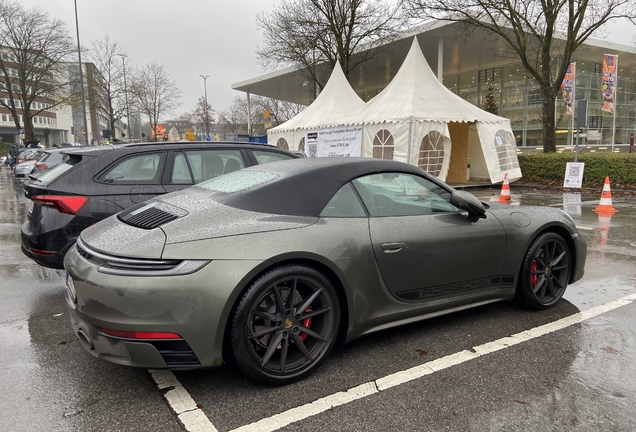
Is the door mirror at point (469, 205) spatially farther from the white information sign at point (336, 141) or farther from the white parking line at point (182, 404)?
the white information sign at point (336, 141)

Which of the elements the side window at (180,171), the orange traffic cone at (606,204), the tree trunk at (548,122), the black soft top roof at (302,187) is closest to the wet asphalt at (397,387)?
the black soft top roof at (302,187)

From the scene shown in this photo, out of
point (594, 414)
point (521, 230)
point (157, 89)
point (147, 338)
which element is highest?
point (157, 89)

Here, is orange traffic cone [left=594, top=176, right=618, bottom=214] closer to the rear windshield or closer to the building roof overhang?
the rear windshield

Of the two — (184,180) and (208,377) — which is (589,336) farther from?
(184,180)

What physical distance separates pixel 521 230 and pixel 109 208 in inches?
149

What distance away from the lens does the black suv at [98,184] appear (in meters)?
4.18

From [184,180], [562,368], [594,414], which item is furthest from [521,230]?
[184,180]

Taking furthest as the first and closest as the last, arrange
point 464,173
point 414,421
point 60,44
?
point 60,44 → point 464,173 → point 414,421

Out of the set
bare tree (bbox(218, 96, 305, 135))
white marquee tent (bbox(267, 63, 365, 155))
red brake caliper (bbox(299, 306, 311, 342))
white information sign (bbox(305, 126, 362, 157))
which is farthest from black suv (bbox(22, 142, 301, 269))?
bare tree (bbox(218, 96, 305, 135))

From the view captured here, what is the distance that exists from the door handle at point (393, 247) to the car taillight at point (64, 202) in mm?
2962

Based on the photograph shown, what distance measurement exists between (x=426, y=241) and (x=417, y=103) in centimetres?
1335

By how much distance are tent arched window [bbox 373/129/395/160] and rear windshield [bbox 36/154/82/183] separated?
12084 millimetres

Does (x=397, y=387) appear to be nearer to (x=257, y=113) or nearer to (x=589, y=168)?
(x=589, y=168)

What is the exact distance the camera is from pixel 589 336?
344 centimetres
